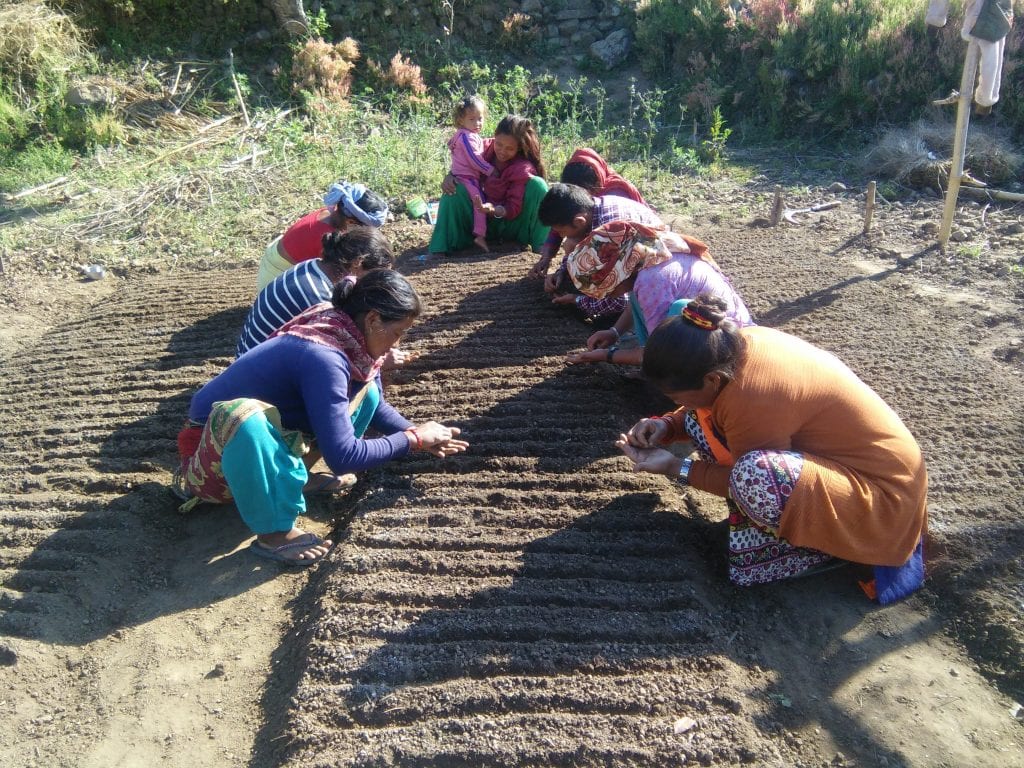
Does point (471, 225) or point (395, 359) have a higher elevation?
point (471, 225)

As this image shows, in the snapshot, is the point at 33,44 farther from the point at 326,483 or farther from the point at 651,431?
the point at 651,431

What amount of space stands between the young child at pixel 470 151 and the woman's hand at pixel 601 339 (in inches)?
64.1

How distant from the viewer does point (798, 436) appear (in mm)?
2223

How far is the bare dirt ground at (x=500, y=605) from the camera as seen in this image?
2.01m

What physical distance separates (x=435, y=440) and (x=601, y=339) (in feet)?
3.84

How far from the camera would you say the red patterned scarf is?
2424mm

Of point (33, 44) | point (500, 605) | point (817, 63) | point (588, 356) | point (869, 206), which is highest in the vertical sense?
point (33, 44)

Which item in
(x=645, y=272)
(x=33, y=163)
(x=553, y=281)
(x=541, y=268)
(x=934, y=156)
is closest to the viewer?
(x=645, y=272)

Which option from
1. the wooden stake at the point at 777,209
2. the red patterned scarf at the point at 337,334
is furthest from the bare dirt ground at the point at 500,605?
the wooden stake at the point at 777,209

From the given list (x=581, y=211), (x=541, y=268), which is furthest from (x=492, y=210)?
(x=581, y=211)

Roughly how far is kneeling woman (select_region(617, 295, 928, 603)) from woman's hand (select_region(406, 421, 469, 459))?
2.81ft

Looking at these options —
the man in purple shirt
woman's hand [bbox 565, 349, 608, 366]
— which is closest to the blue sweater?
woman's hand [bbox 565, 349, 608, 366]

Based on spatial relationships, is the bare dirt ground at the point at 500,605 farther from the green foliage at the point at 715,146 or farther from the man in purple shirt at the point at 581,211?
the green foliage at the point at 715,146

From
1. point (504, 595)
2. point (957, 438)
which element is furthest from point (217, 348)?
point (957, 438)
